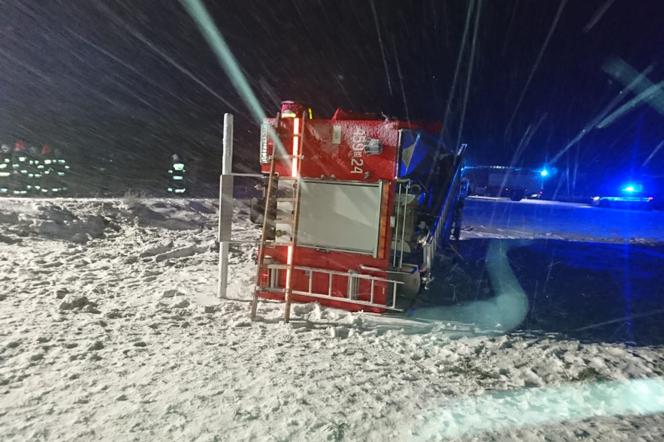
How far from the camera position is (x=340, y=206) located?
5.77 metres

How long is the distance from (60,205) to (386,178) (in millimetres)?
10372

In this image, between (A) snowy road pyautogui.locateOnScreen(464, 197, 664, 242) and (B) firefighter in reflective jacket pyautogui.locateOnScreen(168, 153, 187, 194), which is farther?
(B) firefighter in reflective jacket pyautogui.locateOnScreen(168, 153, 187, 194)

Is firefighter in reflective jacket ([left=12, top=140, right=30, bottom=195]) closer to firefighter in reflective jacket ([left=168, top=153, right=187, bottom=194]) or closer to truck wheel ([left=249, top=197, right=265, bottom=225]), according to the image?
firefighter in reflective jacket ([left=168, top=153, right=187, bottom=194])

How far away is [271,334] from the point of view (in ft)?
15.9

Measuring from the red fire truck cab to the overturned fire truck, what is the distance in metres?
0.01

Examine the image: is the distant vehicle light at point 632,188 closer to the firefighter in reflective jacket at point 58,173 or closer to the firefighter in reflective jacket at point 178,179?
the firefighter in reflective jacket at point 178,179

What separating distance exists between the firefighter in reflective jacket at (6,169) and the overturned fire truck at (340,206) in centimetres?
1608

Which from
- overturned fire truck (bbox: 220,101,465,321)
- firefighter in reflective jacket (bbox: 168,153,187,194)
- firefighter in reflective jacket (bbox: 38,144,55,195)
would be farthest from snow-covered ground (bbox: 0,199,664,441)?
firefighter in reflective jacket (bbox: 168,153,187,194)

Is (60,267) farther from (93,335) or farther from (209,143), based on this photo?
(209,143)

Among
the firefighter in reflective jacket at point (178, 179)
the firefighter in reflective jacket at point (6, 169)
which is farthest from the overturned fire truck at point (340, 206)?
the firefighter in reflective jacket at point (178, 179)

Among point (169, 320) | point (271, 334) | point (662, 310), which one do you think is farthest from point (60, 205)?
point (662, 310)

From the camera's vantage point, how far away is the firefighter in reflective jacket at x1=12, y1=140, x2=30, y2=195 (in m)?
17.7

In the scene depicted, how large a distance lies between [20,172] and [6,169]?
Result: 0.53 metres

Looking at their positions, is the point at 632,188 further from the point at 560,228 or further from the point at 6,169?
the point at 6,169
